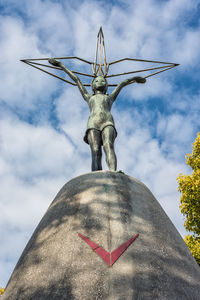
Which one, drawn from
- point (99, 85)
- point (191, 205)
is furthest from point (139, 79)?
point (191, 205)

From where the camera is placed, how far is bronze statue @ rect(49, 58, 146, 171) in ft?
19.6

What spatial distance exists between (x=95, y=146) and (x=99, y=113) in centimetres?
79

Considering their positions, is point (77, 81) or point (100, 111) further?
point (77, 81)

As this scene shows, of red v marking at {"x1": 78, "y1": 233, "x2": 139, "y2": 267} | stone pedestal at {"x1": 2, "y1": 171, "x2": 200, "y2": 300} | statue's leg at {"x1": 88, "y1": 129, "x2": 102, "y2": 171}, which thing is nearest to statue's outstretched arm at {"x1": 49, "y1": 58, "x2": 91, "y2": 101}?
statue's leg at {"x1": 88, "y1": 129, "x2": 102, "y2": 171}

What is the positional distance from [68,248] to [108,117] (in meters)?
3.39

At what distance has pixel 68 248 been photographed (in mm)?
3709

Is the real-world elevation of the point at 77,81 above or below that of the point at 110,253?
above

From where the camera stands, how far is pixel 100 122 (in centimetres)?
633

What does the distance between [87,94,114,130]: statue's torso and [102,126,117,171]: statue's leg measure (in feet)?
0.54

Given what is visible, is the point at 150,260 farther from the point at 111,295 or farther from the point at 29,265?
the point at 29,265

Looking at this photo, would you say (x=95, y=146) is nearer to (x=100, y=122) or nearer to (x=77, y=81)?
(x=100, y=122)

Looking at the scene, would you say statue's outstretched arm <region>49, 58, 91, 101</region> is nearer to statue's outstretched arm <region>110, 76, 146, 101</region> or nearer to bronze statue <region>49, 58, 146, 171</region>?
bronze statue <region>49, 58, 146, 171</region>

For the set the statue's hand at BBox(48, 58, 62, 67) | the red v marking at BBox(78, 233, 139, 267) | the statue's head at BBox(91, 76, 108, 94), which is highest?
the statue's hand at BBox(48, 58, 62, 67)

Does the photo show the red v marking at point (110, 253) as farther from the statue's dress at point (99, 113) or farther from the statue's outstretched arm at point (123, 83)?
the statue's outstretched arm at point (123, 83)
